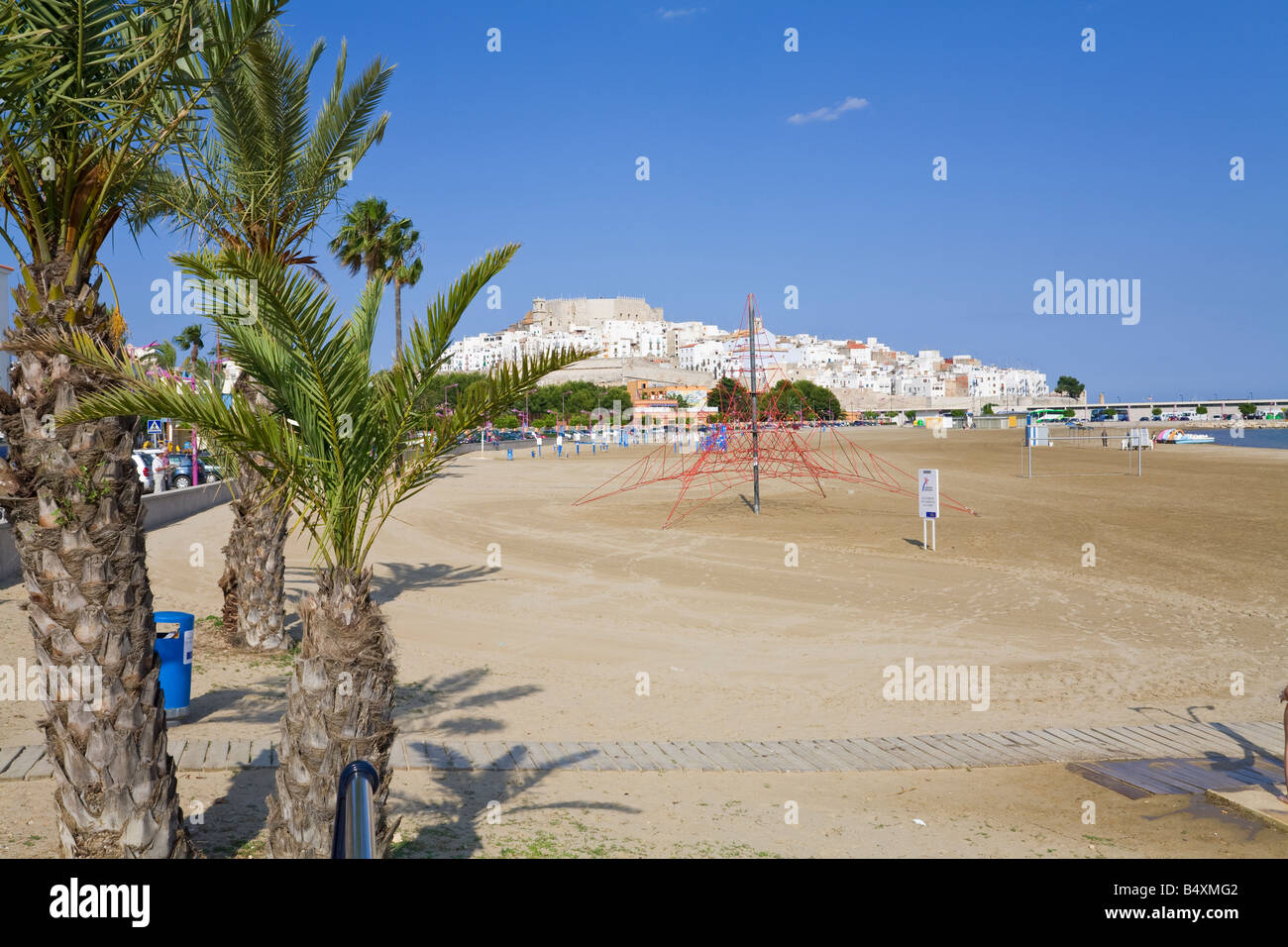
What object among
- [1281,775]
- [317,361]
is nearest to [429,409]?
[317,361]

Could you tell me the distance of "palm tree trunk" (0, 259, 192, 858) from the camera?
3639mm

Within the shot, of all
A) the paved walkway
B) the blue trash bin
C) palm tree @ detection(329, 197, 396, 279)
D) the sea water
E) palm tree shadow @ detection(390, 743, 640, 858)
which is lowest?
the paved walkway

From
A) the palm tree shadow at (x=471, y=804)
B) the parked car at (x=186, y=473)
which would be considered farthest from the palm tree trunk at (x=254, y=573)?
the parked car at (x=186, y=473)

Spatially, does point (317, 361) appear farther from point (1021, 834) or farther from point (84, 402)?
point (1021, 834)

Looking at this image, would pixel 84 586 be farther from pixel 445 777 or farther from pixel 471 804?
pixel 445 777

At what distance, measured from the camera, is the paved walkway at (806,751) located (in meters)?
6.21

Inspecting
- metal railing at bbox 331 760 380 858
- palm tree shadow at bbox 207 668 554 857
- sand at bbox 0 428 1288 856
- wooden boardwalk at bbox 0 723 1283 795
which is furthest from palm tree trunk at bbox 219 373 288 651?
metal railing at bbox 331 760 380 858

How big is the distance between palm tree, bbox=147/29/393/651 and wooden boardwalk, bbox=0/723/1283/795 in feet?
9.12

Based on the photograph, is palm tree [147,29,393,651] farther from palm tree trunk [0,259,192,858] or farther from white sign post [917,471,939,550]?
white sign post [917,471,939,550]

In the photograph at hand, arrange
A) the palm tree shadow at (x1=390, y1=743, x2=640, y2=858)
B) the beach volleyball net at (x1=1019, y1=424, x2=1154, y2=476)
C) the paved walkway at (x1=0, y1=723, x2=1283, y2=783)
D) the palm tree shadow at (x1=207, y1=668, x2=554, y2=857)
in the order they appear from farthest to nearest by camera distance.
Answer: the beach volleyball net at (x1=1019, y1=424, x2=1154, y2=476) → the paved walkway at (x1=0, y1=723, x2=1283, y2=783) → the palm tree shadow at (x1=207, y1=668, x2=554, y2=857) → the palm tree shadow at (x1=390, y1=743, x2=640, y2=858)

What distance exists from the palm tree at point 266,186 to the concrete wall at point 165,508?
4.85 m

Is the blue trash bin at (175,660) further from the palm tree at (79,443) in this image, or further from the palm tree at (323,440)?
the palm tree at (323,440)

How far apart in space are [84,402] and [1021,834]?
4.92m

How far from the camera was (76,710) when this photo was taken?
3686 millimetres
